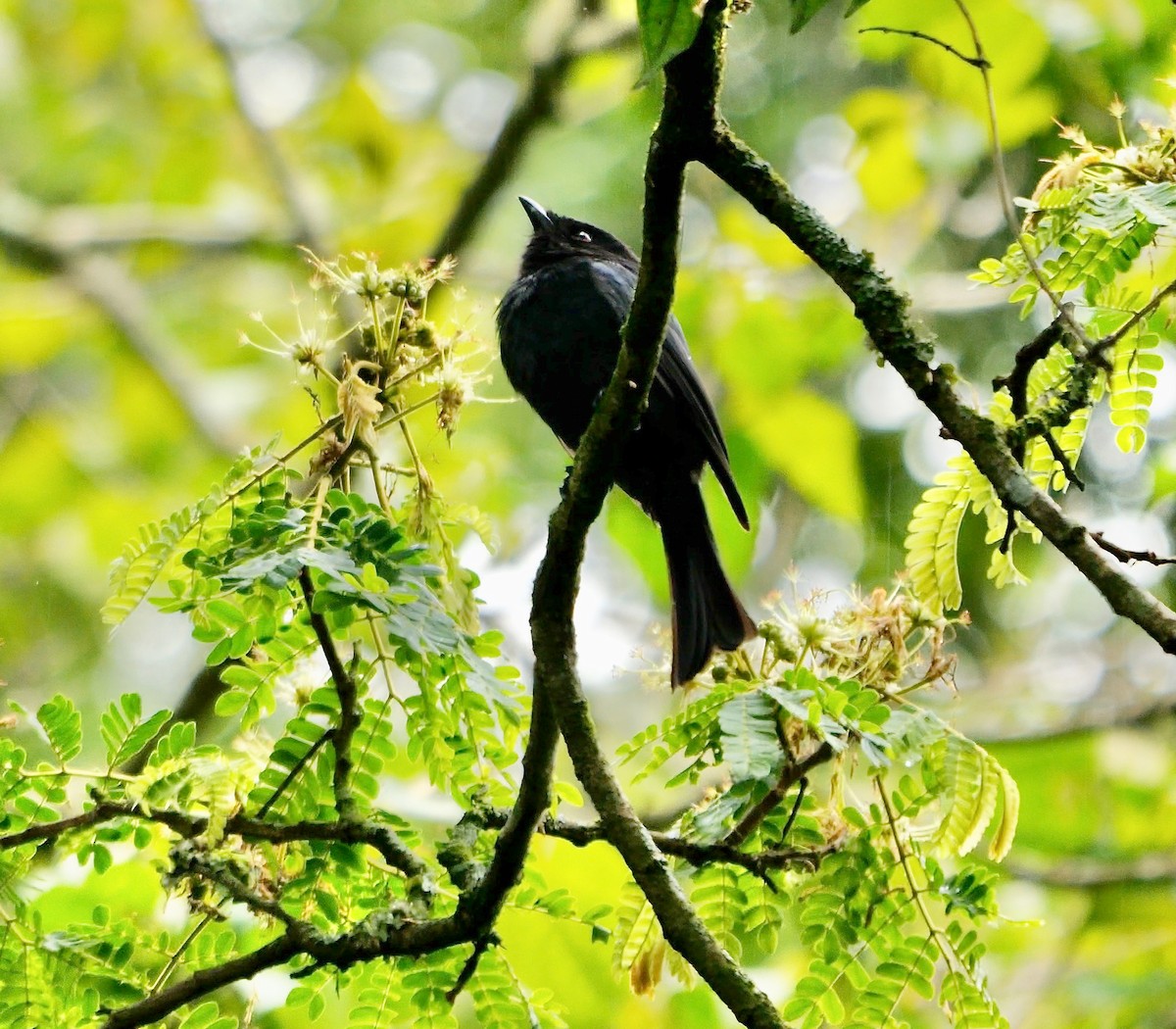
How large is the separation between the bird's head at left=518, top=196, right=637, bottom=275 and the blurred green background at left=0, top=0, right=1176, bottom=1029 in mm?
270

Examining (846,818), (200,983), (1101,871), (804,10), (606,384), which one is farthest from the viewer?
(1101,871)

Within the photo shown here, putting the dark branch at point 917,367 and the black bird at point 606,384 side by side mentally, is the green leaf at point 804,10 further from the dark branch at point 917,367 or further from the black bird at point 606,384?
the black bird at point 606,384

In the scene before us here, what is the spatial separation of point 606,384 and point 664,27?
2.57 meters

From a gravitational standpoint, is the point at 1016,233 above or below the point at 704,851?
above

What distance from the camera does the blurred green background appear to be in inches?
185

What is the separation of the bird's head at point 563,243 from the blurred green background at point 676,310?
0.88ft

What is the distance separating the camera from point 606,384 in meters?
4.01

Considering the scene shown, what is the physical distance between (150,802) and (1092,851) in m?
4.65

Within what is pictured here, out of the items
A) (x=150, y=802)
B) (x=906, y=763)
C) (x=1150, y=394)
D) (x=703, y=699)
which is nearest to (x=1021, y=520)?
(x=1150, y=394)

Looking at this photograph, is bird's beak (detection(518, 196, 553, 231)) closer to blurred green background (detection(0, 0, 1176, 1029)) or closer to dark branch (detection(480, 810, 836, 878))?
blurred green background (detection(0, 0, 1176, 1029))

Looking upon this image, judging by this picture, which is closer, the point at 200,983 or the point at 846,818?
the point at 200,983

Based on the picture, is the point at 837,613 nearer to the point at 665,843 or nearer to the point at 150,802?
the point at 665,843

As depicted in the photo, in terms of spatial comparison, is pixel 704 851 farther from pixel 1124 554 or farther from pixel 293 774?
pixel 1124 554

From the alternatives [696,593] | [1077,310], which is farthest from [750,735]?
[696,593]
